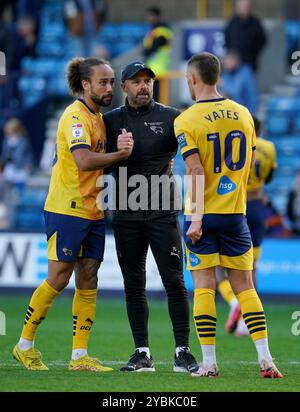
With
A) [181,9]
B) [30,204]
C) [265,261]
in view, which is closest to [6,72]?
[30,204]

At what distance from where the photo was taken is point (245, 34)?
1911 cm

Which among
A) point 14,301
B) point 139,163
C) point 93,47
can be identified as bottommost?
point 14,301

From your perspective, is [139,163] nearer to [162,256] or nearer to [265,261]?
[162,256]

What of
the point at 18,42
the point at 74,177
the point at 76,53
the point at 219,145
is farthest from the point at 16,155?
the point at 219,145

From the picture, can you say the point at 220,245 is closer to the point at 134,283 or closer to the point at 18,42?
the point at 134,283

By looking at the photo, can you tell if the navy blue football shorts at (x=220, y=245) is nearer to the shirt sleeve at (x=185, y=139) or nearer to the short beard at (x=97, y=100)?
the shirt sleeve at (x=185, y=139)

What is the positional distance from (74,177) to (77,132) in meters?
0.38

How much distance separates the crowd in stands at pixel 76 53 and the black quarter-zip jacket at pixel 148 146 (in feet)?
24.8

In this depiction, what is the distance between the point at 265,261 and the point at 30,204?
432cm

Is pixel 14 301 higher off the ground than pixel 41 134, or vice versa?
pixel 41 134

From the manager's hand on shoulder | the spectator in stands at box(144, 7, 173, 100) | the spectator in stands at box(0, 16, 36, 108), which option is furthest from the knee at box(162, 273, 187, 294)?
the spectator in stands at box(0, 16, 36, 108)

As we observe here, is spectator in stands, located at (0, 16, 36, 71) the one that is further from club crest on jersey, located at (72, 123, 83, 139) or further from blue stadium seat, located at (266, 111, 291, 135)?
club crest on jersey, located at (72, 123, 83, 139)

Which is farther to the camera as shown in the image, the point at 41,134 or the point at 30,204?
the point at 41,134
